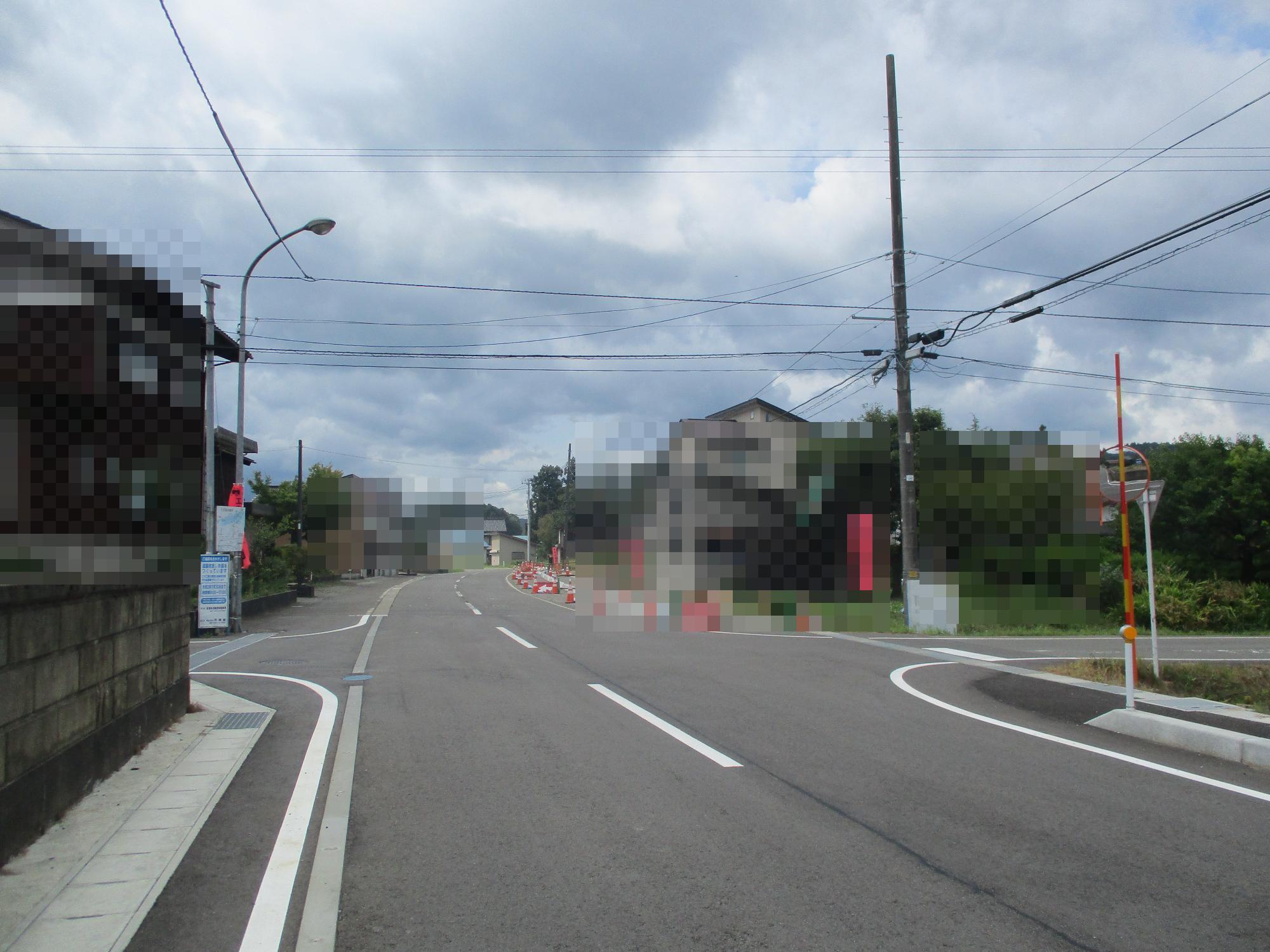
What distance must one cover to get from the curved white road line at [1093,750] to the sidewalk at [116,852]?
6.56m

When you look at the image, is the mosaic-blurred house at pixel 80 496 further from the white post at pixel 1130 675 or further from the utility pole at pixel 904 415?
the utility pole at pixel 904 415

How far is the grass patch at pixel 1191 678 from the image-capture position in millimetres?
9531

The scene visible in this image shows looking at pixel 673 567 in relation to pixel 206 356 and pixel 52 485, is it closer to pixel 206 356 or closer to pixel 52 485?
pixel 206 356

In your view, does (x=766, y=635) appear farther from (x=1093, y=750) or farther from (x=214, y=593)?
(x=214, y=593)

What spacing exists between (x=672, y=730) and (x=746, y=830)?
284 centimetres

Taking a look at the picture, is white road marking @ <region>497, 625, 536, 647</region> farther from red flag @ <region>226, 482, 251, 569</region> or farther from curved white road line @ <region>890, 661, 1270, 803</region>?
curved white road line @ <region>890, 661, 1270, 803</region>

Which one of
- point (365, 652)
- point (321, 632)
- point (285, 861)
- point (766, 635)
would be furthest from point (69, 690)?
point (321, 632)

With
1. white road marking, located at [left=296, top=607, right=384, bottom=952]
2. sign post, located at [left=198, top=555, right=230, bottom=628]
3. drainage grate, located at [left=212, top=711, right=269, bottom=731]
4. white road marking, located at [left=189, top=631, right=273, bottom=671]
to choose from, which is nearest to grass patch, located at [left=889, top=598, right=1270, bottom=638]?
white road marking, located at [left=189, top=631, right=273, bottom=671]

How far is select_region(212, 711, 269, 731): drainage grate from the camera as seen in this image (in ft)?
26.2

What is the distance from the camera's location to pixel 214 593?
64.2ft

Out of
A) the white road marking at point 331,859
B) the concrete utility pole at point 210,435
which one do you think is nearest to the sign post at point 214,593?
the concrete utility pole at point 210,435

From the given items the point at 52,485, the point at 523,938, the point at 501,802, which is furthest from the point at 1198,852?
the point at 52,485

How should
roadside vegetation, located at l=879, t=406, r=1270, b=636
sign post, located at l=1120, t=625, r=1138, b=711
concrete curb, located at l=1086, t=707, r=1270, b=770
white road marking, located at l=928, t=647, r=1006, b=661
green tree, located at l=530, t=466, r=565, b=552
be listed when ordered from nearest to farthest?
concrete curb, located at l=1086, t=707, r=1270, b=770, sign post, located at l=1120, t=625, r=1138, b=711, white road marking, located at l=928, t=647, r=1006, b=661, roadside vegetation, located at l=879, t=406, r=1270, b=636, green tree, located at l=530, t=466, r=565, b=552

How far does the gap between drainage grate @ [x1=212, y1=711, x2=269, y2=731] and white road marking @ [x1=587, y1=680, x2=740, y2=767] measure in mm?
3588
